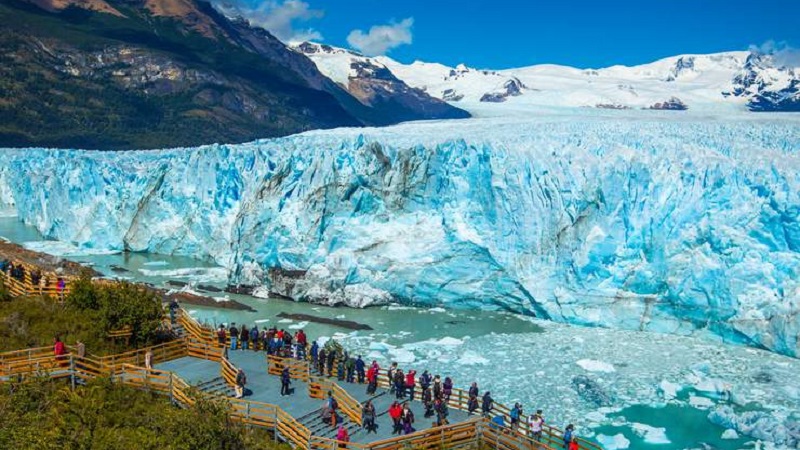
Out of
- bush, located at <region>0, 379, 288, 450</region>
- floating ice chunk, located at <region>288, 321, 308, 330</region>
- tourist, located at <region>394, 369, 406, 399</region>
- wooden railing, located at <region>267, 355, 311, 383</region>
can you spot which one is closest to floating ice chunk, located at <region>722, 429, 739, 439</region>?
tourist, located at <region>394, 369, 406, 399</region>

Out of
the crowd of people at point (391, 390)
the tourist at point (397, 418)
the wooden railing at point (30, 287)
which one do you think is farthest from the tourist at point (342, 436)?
the wooden railing at point (30, 287)

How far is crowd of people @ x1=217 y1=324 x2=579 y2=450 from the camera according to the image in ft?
33.2

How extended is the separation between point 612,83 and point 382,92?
1866 inches

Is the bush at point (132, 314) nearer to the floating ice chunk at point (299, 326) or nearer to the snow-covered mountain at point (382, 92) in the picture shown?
the floating ice chunk at point (299, 326)

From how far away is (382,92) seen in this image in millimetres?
133875

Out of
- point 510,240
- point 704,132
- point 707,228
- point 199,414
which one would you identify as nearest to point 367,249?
point 510,240

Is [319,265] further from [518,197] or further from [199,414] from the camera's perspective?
[199,414]

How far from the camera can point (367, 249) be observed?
21.5m

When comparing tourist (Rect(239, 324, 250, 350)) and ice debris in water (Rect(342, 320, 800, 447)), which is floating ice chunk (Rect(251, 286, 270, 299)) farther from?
tourist (Rect(239, 324, 250, 350))

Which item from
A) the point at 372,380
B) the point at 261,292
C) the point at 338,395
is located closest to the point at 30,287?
the point at 261,292

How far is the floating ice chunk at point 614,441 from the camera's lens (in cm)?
1173

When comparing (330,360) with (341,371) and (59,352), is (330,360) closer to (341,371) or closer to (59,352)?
(341,371)

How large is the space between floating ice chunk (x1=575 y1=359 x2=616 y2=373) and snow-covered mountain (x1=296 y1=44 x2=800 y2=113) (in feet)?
289

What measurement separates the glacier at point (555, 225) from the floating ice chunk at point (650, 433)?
5.52m
